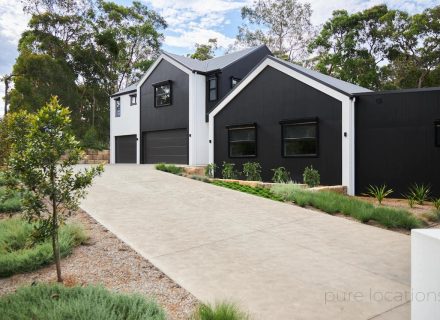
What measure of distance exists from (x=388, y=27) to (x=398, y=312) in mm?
28874

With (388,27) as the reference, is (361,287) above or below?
below

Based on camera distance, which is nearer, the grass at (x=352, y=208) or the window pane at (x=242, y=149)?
the grass at (x=352, y=208)

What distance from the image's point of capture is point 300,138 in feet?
46.2

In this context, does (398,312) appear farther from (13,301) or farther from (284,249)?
(13,301)

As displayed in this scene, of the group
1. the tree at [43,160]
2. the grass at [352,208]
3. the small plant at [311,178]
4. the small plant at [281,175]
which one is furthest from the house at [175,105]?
the tree at [43,160]

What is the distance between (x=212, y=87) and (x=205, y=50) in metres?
17.7

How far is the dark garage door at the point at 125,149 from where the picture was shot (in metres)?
24.1

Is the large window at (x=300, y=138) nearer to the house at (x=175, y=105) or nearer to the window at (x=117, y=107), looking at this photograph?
the house at (x=175, y=105)

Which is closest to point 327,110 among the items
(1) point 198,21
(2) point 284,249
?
(2) point 284,249

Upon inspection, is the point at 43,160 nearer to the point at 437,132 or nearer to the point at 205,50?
the point at 437,132

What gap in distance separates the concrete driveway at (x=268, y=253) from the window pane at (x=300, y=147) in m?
5.00

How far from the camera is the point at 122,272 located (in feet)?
15.0

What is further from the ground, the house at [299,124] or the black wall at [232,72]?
the black wall at [232,72]

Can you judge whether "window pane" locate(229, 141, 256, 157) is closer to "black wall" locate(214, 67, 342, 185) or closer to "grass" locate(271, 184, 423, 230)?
"black wall" locate(214, 67, 342, 185)
